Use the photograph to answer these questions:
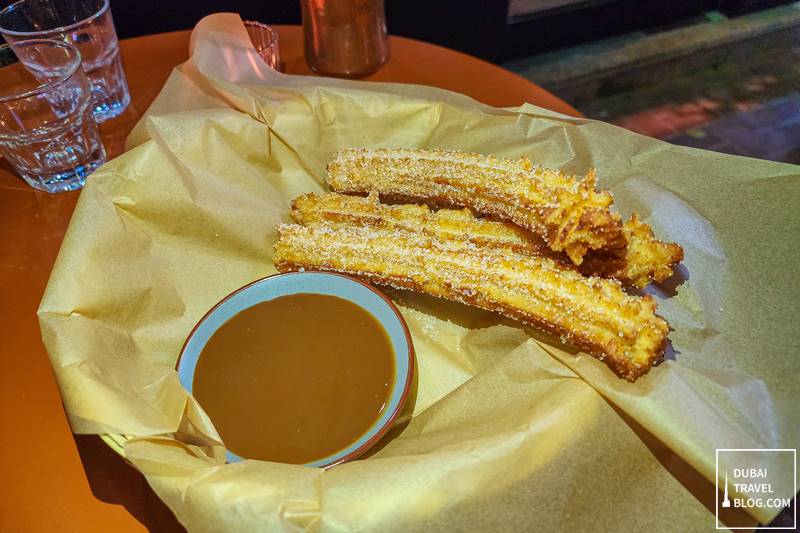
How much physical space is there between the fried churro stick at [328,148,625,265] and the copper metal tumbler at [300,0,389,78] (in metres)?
0.43

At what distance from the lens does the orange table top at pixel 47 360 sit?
3.07ft

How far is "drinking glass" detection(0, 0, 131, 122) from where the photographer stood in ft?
5.02

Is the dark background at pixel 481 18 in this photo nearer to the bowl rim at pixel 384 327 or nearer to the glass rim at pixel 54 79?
the glass rim at pixel 54 79

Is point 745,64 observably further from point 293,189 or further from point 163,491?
point 163,491

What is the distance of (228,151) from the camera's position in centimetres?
131

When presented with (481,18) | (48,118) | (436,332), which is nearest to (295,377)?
(436,332)

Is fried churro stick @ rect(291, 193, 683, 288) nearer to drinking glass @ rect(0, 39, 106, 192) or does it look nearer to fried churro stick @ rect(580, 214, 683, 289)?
fried churro stick @ rect(580, 214, 683, 289)

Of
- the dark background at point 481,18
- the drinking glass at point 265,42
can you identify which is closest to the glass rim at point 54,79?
the drinking glass at point 265,42

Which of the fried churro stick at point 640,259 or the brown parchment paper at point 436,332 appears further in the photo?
the fried churro stick at point 640,259

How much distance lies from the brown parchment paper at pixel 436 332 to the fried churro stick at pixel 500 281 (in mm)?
43

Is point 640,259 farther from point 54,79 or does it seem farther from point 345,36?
point 54,79

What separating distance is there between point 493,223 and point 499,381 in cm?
33

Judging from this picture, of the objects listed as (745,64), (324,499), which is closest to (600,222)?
(324,499)

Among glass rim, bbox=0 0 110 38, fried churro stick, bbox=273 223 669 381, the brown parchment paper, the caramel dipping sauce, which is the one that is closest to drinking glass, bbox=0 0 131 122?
glass rim, bbox=0 0 110 38
